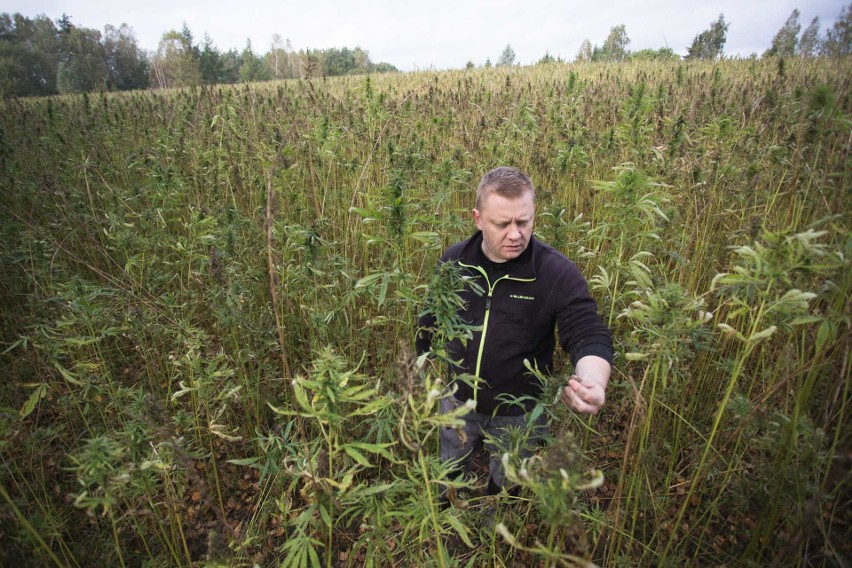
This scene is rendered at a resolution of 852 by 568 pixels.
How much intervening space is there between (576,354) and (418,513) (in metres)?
0.97

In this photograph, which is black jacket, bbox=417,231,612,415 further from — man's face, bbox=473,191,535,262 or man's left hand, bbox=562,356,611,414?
man's left hand, bbox=562,356,611,414

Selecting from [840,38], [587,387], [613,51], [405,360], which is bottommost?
[587,387]

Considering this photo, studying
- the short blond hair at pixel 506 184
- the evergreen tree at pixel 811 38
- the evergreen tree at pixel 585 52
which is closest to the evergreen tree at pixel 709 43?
the evergreen tree at pixel 811 38

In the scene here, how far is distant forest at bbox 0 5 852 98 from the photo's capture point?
361 centimetres

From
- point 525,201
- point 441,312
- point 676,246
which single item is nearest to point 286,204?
point 525,201

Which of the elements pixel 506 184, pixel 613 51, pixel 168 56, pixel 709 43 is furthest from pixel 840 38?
pixel 168 56

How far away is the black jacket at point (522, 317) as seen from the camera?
6.43 ft

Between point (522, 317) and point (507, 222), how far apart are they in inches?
19.6

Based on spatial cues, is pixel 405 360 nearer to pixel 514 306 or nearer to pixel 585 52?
Answer: pixel 514 306

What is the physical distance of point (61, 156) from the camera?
15.8 ft

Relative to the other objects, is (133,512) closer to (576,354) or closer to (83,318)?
(83,318)

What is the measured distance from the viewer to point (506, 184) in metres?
1.96

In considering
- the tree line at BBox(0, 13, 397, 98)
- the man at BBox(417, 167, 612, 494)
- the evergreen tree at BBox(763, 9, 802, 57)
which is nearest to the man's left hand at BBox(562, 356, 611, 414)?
the man at BBox(417, 167, 612, 494)

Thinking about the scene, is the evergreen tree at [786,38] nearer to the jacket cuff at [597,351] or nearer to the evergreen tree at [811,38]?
the evergreen tree at [811,38]
